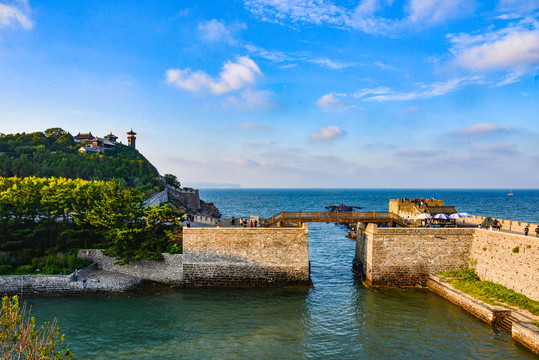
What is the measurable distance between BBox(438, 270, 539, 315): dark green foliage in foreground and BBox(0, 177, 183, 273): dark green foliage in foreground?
26064 millimetres

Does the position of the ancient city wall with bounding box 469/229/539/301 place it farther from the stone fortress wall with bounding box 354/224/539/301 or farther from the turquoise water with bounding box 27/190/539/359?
the turquoise water with bounding box 27/190/539/359

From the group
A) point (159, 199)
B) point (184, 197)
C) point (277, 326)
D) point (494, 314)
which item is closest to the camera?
point (494, 314)

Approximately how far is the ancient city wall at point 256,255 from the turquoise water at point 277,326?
4.00 ft

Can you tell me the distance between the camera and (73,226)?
35250mm

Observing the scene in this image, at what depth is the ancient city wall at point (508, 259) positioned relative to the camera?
24609 millimetres

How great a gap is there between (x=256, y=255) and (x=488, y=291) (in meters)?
19.5

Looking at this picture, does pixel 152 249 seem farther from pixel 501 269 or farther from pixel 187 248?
pixel 501 269

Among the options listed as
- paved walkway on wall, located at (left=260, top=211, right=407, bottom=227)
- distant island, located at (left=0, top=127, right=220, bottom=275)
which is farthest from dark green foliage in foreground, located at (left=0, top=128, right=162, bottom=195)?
paved walkway on wall, located at (left=260, top=211, right=407, bottom=227)

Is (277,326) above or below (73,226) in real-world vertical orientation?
below

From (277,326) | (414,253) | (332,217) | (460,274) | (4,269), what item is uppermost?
(332,217)

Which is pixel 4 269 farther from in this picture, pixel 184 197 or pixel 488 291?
pixel 184 197

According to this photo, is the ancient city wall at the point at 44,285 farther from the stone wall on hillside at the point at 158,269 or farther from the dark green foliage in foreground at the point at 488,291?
the dark green foliage in foreground at the point at 488,291

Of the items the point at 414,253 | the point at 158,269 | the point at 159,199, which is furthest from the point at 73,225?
the point at 414,253

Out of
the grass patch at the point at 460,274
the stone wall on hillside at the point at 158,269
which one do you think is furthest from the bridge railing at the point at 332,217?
the stone wall on hillside at the point at 158,269
